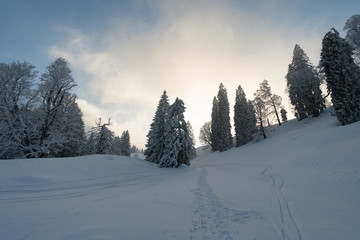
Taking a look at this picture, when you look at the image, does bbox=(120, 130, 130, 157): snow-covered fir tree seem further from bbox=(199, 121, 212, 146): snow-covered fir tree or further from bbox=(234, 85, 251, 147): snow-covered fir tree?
bbox=(234, 85, 251, 147): snow-covered fir tree

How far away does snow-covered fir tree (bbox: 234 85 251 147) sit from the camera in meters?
34.6

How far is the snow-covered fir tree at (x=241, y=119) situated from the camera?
34631mm

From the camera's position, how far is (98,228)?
3.61 m

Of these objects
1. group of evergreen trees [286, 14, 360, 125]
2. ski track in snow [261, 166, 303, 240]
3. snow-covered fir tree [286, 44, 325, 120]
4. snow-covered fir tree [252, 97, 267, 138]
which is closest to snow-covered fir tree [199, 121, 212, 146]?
snow-covered fir tree [252, 97, 267, 138]

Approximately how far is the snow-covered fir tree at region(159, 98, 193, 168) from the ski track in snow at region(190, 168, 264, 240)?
1315 cm

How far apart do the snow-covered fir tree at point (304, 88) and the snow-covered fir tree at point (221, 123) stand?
1582 centimetres

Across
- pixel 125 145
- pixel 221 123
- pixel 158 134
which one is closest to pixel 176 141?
pixel 158 134

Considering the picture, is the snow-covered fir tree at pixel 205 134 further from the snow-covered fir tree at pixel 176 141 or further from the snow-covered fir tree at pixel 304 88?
the snow-covered fir tree at pixel 176 141

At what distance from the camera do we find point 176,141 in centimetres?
1948

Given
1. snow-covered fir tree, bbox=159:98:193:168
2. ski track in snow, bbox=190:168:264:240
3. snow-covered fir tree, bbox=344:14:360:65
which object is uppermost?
snow-covered fir tree, bbox=344:14:360:65

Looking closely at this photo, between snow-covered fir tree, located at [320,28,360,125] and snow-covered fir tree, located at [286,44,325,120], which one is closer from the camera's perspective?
snow-covered fir tree, located at [320,28,360,125]

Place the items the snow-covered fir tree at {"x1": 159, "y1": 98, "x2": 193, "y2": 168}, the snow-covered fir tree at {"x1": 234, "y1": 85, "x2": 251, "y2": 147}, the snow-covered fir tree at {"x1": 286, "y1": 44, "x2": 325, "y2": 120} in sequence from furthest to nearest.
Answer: the snow-covered fir tree at {"x1": 234, "y1": 85, "x2": 251, "y2": 147} → the snow-covered fir tree at {"x1": 286, "y1": 44, "x2": 325, "y2": 120} → the snow-covered fir tree at {"x1": 159, "y1": 98, "x2": 193, "y2": 168}

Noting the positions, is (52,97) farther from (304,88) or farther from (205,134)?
(205,134)

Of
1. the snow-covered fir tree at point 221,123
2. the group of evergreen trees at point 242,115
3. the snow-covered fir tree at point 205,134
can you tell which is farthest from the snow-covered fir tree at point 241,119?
the snow-covered fir tree at point 205,134
